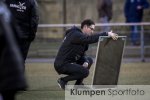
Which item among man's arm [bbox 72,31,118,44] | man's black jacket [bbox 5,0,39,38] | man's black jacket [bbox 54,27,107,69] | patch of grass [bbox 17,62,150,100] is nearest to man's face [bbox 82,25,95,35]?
man's black jacket [bbox 54,27,107,69]

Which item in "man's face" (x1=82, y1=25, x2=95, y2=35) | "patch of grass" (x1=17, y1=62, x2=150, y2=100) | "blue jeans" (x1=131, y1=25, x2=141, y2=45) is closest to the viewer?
"man's face" (x1=82, y1=25, x2=95, y2=35)

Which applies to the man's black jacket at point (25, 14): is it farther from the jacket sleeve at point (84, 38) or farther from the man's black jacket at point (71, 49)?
the jacket sleeve at point (84, 38)

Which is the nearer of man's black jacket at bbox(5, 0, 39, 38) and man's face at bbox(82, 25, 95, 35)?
man's face at bbox(82, 25, 95, 35)

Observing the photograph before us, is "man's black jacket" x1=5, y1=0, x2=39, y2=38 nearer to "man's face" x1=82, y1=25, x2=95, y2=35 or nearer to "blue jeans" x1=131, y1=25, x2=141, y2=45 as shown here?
"man's face" x1=82, y1=25, x2=95, y2=35

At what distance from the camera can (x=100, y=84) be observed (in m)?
10.4

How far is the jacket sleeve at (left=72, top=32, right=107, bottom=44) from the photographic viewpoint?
10273 mm

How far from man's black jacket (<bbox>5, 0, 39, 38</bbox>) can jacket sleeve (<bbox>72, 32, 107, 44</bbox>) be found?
88 cm

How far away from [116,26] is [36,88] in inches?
208

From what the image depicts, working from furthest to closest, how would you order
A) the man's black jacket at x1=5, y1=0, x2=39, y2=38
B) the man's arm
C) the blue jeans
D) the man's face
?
the blue jeans → the man's black jacket at x1=5, y1=0, x2=39, y2=38 → the man's face → the man's arm

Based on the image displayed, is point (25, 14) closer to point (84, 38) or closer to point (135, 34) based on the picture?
point (84, 38)

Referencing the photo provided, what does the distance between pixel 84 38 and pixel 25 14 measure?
1.23 metres

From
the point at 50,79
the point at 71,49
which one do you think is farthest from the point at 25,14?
the point at 50,79

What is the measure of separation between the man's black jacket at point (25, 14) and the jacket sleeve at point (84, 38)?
Result: 880mm

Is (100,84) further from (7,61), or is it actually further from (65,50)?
(7,61)
